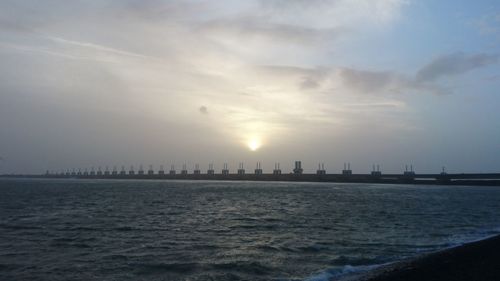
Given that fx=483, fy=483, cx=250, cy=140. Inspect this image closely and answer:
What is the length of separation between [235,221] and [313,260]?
16161mm

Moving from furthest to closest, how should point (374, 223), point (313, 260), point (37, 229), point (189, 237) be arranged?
point (374, 223) < point (37, 229) < point (189, 237) < point (313, 260)

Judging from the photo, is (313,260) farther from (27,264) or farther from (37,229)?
(37,229)

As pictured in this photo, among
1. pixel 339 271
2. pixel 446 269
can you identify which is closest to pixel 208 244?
pixel 339 271

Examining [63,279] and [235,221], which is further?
[235,221]

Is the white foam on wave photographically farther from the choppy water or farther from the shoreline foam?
the shoreline foam

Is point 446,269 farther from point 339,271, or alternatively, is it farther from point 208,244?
point 208,244

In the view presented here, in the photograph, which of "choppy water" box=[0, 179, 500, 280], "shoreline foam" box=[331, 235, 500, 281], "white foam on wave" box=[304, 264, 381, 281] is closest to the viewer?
"shoreline foam" box=[331, 235, 500, 281]

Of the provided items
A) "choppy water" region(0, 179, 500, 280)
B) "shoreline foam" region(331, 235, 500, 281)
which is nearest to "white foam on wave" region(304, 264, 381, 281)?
"choppy water" region(0, 179, 500, 280)

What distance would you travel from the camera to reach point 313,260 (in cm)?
1986

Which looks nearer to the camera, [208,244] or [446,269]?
[446,269]

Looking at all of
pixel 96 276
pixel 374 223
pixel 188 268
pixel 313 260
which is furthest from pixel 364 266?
pixel 374 223

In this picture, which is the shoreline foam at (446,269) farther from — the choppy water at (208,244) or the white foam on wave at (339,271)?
the choppy water at (208,244)

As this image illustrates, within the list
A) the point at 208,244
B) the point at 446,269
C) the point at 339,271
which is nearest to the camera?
the point at 446,269

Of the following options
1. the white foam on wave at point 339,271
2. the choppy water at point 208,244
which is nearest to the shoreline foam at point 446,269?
the white foam on wave at point 339,271
